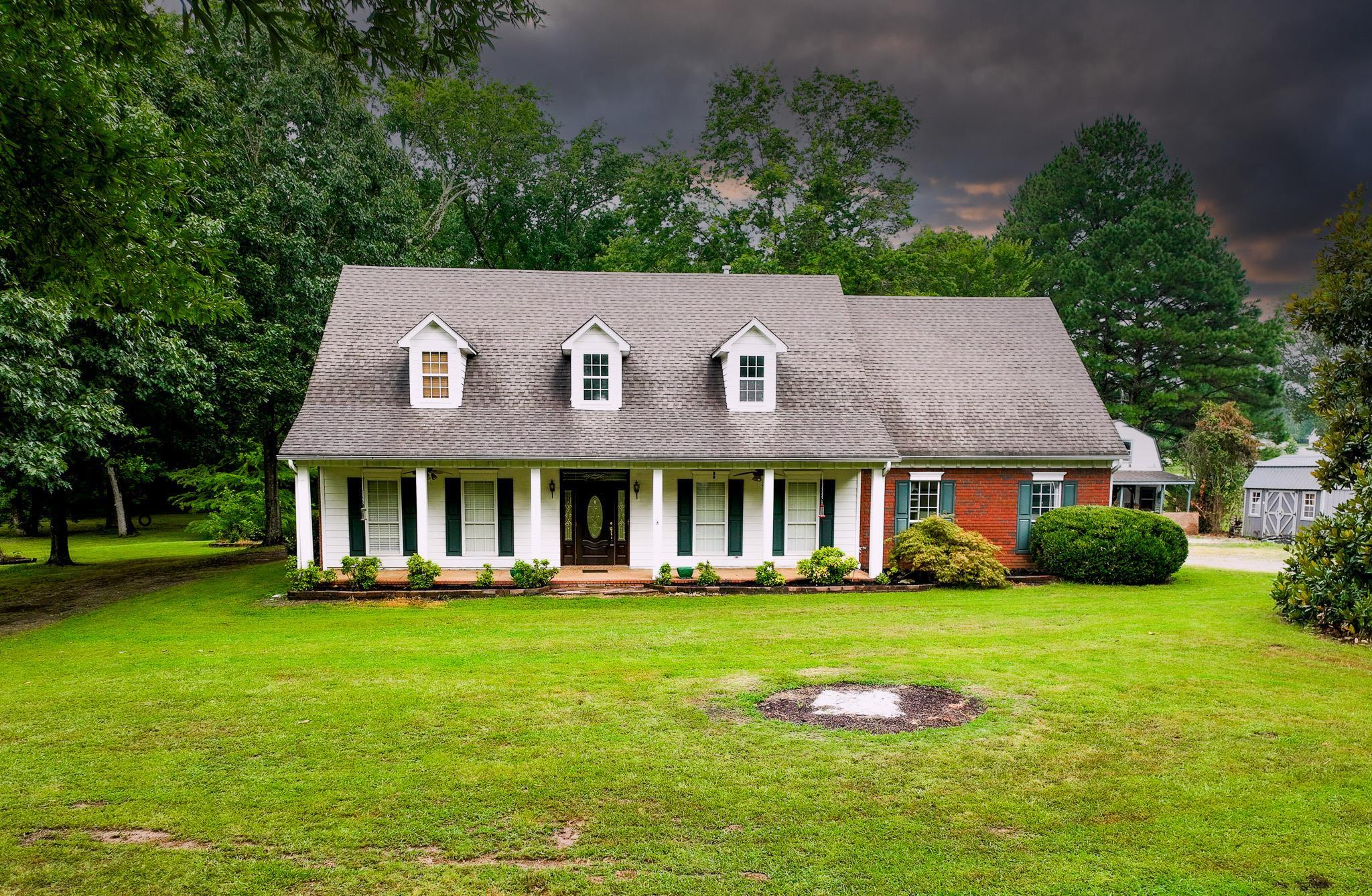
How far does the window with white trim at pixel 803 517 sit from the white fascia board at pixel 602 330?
5333mm

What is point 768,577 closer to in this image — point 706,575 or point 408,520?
point 706,575

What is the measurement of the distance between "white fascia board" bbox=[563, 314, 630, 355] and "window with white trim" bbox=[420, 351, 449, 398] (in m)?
2.90

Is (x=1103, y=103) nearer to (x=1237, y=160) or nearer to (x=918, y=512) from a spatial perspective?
(x=1237, y=160)

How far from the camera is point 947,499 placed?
64.2 ft

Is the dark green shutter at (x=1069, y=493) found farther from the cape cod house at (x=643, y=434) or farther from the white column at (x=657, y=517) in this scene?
the white column at (x=657, y=517)

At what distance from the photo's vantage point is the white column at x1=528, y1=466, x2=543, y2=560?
17.4m

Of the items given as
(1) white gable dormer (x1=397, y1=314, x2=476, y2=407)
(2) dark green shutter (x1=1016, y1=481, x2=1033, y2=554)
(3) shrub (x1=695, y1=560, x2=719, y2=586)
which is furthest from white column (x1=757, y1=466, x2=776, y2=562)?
Answer: (1) white gable dormer (x1=397, y1=314, x2=476, y2=407)

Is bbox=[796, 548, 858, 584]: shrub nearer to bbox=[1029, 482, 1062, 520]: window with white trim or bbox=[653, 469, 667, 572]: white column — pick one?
bbox=[653, 469, 667, 572]: white column

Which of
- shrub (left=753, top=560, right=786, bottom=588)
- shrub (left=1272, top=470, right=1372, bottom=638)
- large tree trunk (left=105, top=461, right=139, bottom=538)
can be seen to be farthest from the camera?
large tree trunk (left=105, top=461, right=139, bottom=538)

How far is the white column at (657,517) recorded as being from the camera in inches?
689

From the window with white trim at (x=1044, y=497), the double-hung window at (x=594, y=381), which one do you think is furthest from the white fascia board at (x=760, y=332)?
the window with white trim at (x=1044, y=497)

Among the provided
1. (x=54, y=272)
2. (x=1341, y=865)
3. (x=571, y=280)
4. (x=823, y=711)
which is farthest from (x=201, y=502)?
Result: (x=1341, y=865)

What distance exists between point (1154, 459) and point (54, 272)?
Result: 129 feet

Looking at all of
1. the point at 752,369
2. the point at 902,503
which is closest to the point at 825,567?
the point at 902,503
